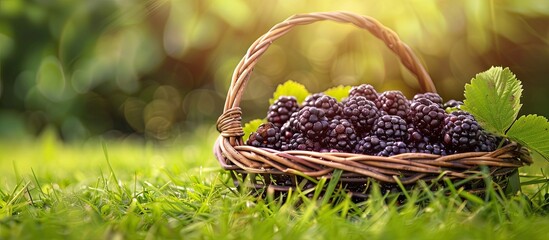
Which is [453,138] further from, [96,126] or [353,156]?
[96,126]

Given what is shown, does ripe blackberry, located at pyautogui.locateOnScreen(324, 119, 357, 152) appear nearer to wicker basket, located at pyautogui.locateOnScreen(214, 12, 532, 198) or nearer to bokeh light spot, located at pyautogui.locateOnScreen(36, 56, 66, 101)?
wicker basket, located at pyautogui.locateOnScreen(214, 12, 532, 198)

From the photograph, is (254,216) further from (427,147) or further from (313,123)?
(427,147)

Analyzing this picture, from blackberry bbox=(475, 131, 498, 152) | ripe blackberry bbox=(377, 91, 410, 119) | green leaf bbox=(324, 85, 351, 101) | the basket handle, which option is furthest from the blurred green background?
blackberry bbox=(475, 131, 498, 152)

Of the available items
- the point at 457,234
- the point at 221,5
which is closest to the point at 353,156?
the point at 457,234

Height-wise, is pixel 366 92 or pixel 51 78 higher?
pixel 366 92

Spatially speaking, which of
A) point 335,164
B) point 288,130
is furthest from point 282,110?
point 335,164
